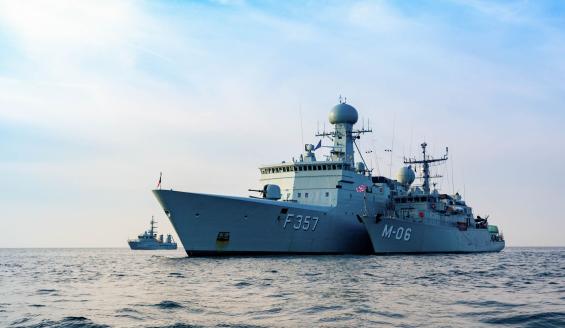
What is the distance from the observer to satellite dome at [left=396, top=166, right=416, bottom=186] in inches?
2216

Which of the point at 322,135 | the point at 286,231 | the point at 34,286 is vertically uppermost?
the point at 322,135

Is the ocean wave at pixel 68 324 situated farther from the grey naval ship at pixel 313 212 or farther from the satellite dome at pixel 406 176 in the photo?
the satellite dome at pixel 406 176

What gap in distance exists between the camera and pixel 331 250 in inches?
1486

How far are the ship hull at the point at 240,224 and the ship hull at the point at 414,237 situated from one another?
570cm

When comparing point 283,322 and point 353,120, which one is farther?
point 353,120

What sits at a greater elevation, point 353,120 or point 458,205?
point 353,120

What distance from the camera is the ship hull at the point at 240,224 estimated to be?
3105cm

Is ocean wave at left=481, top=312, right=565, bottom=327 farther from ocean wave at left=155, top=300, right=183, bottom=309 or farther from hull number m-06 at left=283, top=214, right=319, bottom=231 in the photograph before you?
hull number m-06 at left=283, top=214, right=319, bottom=231

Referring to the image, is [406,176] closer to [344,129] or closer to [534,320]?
[344,129]

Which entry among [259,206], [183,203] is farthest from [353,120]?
[183,203]

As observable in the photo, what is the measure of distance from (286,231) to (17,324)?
957 inches

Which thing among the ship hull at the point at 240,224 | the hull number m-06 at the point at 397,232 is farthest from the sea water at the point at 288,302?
the hull number m-06 at the point at 397,232

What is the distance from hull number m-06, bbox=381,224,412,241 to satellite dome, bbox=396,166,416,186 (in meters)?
15.2

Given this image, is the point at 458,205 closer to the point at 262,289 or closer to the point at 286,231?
the point at 286,231
